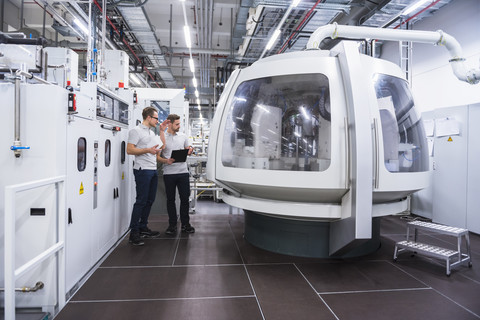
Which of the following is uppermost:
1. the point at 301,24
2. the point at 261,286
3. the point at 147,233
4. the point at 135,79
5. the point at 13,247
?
the point at 301,24

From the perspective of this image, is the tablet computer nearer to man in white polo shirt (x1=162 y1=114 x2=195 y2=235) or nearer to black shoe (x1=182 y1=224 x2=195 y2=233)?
man in white polo shirt (x1=162 y1=114 x2=195 y2=235)

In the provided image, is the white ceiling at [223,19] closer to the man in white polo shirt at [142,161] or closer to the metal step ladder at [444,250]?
the man in white polo shirt at [142,161]

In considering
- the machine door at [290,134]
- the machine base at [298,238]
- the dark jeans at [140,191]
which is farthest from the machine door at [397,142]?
the dark jeans at [140,191]

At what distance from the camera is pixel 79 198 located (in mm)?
2518

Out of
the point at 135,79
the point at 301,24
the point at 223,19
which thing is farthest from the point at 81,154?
the point at 135,79

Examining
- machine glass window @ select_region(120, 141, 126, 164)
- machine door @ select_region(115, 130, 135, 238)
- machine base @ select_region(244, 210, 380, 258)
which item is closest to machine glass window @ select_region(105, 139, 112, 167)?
machine door @ select_region(115, 130, 135, 238)

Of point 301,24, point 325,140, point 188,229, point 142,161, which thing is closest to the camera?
point 325,140

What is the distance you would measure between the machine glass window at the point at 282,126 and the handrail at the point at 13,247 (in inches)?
64.7

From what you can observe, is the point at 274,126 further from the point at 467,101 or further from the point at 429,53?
the point at 429,53

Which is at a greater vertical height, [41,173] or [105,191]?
[41,173]

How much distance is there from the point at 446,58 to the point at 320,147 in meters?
5.03

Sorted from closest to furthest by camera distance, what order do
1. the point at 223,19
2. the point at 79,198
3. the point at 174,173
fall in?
the point at 79,198 < the point at 174,173 < the point at 223,19

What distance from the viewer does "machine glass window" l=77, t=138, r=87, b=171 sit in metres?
2.50

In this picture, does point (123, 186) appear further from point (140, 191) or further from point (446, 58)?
point (446, 58)
